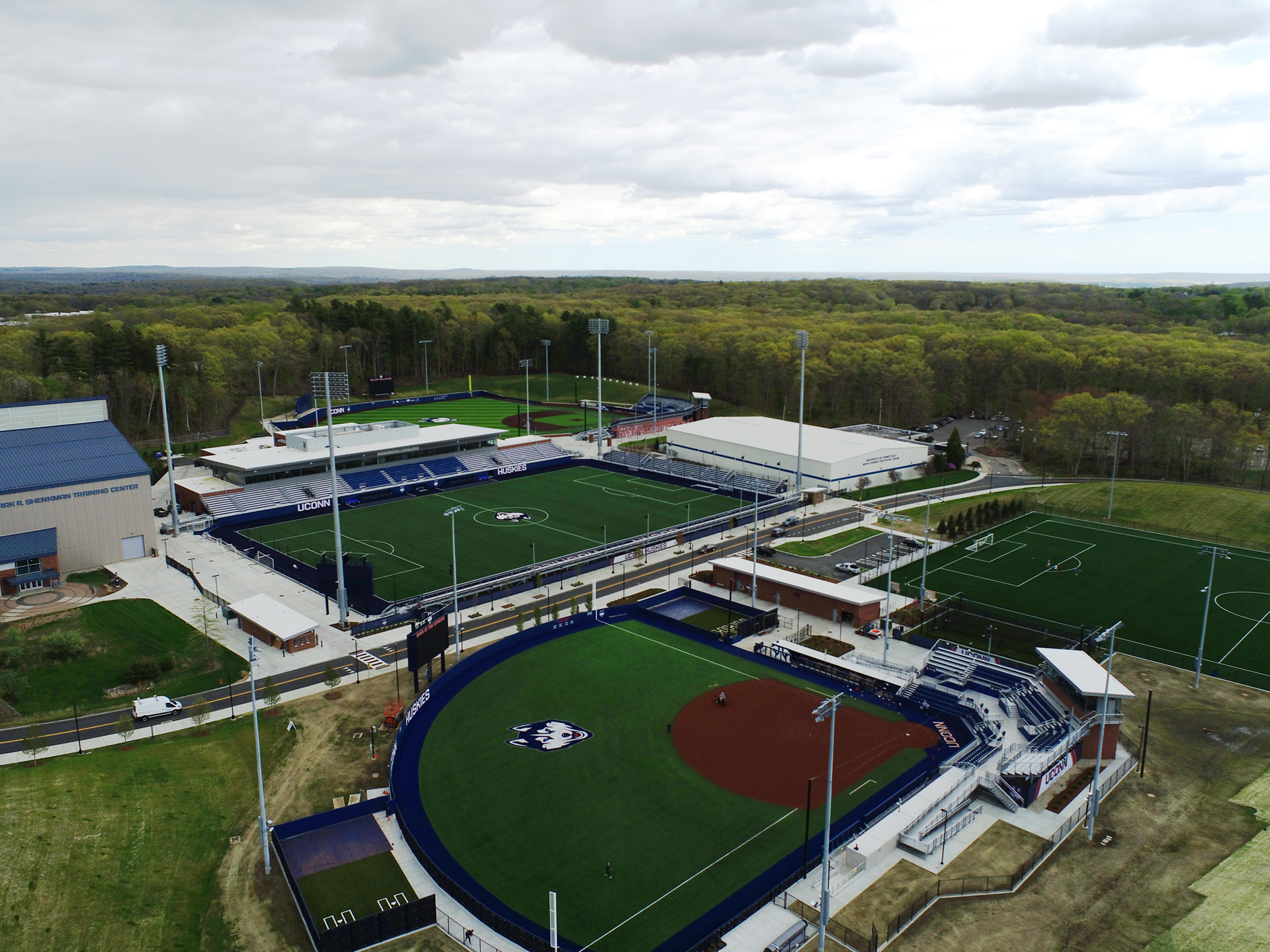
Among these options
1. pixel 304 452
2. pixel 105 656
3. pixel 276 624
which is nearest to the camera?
pixel 105 656

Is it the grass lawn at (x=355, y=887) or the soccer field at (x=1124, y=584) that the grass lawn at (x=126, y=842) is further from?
the soccer field at (x=1124, y=584)

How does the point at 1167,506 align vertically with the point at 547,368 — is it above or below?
below

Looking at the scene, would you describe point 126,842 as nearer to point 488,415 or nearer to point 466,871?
point 466,871

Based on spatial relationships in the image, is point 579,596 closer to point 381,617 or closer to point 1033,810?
point 381,617

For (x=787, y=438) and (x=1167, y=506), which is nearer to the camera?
(x=1167, y=506)

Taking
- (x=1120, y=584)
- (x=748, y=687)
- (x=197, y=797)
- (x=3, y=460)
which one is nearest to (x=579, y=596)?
(x=748, y=687)

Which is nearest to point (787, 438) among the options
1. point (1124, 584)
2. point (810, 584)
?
point (1124, 584)
